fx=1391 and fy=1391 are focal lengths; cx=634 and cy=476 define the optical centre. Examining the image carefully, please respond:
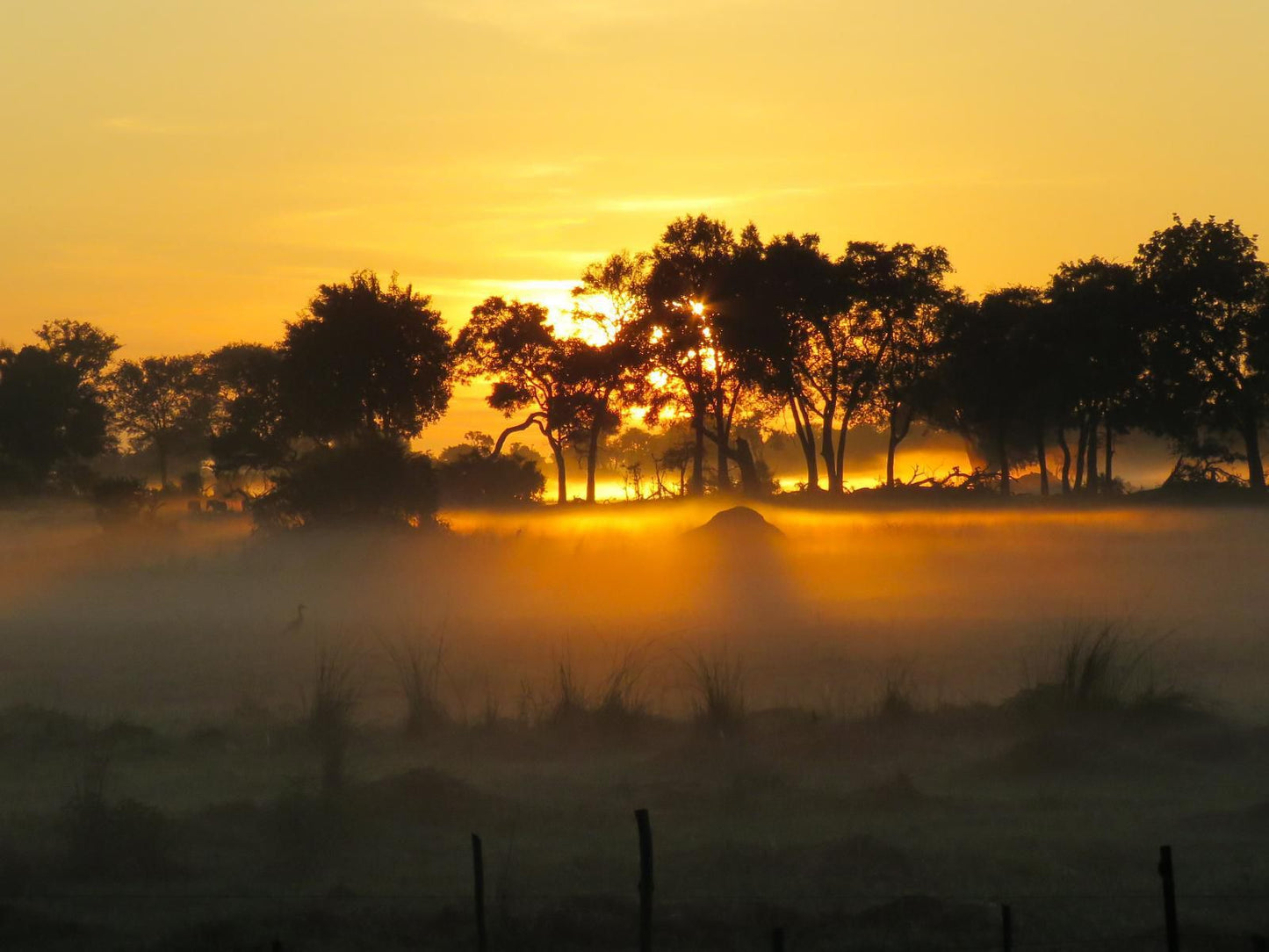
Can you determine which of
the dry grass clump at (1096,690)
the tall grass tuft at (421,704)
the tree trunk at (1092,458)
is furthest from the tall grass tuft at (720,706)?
the tree trunk at (1092,458)

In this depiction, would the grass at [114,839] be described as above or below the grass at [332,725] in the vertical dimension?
below

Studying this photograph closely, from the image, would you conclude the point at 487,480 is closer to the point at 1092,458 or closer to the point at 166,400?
the point at 1092,458

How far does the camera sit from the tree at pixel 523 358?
207 ft

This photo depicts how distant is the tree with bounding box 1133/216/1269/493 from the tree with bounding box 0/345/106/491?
48.8 metres

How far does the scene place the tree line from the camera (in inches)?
2061

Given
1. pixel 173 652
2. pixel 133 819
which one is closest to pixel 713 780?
pixel 133 819

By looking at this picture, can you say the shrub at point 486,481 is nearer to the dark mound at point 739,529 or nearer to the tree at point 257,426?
the tree at point 257,426

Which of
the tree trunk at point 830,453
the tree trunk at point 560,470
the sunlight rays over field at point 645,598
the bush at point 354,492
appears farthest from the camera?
the tree trunk at point 560,470

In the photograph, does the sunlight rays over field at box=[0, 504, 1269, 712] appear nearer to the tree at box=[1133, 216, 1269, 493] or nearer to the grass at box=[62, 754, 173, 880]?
the grass at box=[62, 754, 173, 880]

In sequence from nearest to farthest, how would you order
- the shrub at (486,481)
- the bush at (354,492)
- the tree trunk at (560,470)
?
the bush at (354,492) → the shrub at (486,481) → the tree trunk at (560,470)

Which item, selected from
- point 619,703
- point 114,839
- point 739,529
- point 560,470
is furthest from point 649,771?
point 560,470

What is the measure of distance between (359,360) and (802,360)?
59.9ft

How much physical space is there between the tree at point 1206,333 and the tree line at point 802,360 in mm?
76

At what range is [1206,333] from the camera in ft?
179
